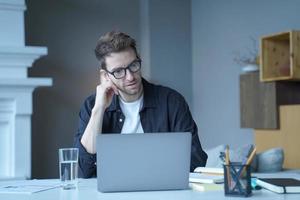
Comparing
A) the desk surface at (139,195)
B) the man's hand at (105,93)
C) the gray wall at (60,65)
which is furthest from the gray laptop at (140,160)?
the gray wall at (60,65)

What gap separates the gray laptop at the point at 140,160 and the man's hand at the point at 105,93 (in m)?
0.72

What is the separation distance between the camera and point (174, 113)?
7.33 ft

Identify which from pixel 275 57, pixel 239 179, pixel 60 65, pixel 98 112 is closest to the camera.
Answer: pixel 239 179

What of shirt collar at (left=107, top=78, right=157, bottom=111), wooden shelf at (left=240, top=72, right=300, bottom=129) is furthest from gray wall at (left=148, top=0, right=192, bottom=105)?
shirt collar at (left=107, top=78, right=157, bottom=111)

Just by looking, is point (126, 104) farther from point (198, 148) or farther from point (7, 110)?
point (7, 110)

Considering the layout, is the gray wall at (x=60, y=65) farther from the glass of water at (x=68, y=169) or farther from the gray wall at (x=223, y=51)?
the glass of water at (x=68, y=169)

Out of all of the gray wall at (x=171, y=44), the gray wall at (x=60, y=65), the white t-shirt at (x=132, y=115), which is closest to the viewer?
the white t-shirt at (x=132, y=115)

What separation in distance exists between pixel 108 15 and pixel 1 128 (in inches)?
66.3

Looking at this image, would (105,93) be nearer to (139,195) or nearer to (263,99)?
(139,195)

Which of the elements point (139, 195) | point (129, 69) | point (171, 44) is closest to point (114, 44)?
point (129, 69)

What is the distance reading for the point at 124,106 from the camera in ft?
7.43

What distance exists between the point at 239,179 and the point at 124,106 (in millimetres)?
1024

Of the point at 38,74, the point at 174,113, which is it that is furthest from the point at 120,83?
the point at 38,74

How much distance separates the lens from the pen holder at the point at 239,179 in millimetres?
1319
